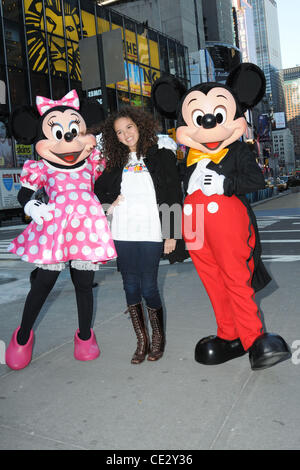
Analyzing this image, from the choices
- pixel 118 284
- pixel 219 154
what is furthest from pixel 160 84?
pixel 118 284

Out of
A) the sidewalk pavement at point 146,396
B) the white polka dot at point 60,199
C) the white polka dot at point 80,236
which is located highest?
the white polka dot at point 60,199

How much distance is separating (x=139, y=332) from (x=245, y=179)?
1.30 m

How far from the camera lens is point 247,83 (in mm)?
3326

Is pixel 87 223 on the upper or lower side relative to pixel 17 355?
upper

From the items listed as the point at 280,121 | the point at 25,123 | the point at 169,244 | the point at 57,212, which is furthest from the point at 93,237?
the point at 280,121

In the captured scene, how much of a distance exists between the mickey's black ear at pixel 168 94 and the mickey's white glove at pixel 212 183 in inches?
29.7

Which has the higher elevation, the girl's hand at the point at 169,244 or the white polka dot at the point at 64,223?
the white polka dot at the point at 64,223

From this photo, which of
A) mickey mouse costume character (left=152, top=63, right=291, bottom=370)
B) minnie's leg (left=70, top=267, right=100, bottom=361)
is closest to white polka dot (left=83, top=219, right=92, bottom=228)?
minnie's leg (left=70, top=267, right=100, bottom=361)

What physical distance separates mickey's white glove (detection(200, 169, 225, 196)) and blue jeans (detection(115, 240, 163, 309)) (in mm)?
511

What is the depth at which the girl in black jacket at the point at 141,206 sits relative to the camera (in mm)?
3127

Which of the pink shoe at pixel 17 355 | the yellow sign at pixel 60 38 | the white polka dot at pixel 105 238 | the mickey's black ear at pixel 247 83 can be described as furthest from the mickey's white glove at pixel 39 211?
the yellow sign at pixel 60 38

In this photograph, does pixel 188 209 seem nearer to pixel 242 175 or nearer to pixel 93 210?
pixel 242 175

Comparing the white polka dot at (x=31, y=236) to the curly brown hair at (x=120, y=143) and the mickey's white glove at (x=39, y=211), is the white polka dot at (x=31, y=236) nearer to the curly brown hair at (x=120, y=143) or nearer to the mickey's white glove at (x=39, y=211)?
the mickey's white glove at (x=39, y=211)

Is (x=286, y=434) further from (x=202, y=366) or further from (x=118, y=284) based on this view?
(x=118, y=284)
